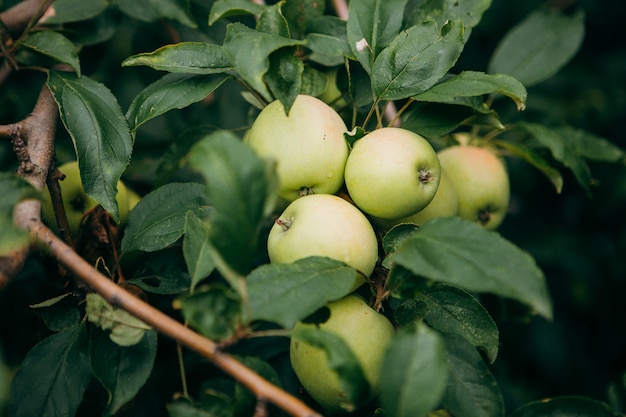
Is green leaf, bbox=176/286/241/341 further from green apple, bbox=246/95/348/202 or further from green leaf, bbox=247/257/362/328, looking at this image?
green apple, bbox=246/95/348/202

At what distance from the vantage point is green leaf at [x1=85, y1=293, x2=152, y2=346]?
0.88 meters

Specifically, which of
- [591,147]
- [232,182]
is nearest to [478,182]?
[591,147]

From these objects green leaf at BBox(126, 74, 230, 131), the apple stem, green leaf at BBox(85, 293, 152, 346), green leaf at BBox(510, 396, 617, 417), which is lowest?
green leaf at BBox(510, 396, 617, 417)

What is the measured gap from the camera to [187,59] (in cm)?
100

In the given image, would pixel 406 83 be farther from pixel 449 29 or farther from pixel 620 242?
pixel 620 242

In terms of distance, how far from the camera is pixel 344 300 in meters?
0.93

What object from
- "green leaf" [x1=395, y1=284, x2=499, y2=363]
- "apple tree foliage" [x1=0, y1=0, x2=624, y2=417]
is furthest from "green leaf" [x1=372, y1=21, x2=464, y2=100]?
"green leaf" [x1=395, y1=284, x2=499, y2=363]

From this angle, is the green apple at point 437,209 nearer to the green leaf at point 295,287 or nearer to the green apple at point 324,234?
the green apple at point 324,234

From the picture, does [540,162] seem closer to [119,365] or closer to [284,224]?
[284,224]

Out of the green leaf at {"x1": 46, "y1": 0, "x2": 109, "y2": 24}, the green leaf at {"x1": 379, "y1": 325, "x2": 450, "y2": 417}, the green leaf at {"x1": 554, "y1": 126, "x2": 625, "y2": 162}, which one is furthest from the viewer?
the green leaf at {"x1": 554, "y1": 126, "x2": 625, "y2": 162}

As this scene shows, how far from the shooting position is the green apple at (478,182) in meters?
1.25

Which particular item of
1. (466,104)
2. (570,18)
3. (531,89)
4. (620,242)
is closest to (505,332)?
(620,242)

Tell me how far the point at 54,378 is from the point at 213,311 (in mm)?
394

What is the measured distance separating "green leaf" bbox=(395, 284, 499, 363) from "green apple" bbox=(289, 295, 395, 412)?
61mm
